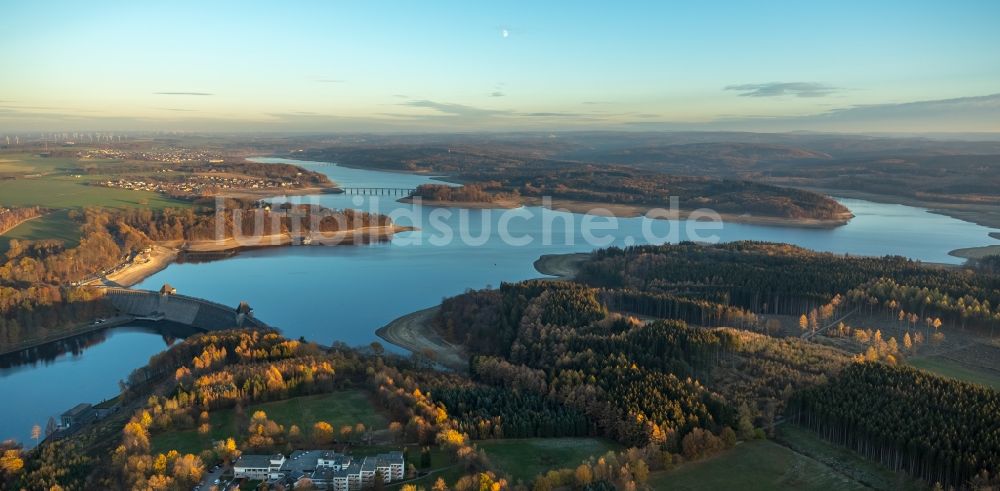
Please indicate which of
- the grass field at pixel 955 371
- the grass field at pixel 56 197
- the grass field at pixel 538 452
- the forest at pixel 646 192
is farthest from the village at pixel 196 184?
the grass field at pixel 955 371

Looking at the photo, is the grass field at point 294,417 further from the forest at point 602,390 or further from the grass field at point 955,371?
the grass field at point 955,371

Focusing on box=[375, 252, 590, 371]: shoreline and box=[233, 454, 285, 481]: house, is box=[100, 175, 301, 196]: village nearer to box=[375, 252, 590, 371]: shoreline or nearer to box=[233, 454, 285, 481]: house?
box=[375, 252, 590, 371]: shoreline

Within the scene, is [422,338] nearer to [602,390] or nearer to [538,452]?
[602,390]

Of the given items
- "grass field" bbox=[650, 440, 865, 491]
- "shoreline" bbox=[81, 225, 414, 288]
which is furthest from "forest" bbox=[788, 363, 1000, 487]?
"shoreline" bbox=[81, 225, 414, 288]

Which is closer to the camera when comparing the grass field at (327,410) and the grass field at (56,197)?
the grass field at (327,410)

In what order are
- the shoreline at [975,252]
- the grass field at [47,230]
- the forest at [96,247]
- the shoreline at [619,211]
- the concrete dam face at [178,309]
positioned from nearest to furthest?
the forest at [96,247] < the concrete dam face at [178,309] < the grass field at [47,230] < the shoreline at [975,252] < the shoreline at [619,211]

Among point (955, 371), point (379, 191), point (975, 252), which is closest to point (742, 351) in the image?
point (955, 371)
